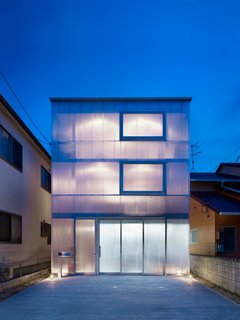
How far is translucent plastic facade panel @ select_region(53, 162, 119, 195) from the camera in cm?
1764

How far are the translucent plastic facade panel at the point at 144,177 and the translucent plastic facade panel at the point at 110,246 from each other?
1775mm

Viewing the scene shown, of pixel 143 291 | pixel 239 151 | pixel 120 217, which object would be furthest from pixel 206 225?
pixel 239 151

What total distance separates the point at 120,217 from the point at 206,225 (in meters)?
5.38

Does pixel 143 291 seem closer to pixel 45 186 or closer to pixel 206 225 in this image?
pixel 206 225

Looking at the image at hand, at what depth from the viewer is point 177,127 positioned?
1789 centimetres

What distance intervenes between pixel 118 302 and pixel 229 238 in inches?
413

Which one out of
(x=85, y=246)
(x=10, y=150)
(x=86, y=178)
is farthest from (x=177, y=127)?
(x=10, y=150)

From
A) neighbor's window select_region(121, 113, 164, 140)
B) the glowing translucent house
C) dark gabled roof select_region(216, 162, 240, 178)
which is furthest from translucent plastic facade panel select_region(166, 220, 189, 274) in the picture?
dark gabled roof select_region(216, 162, 240, 178)

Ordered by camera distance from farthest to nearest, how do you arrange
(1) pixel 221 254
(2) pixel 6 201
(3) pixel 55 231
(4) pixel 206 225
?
(4) pixel 206 225
(1) pixel 221 254
(3) pixel 55 231
(2) pixel 6 201

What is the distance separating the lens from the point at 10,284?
44.8ft

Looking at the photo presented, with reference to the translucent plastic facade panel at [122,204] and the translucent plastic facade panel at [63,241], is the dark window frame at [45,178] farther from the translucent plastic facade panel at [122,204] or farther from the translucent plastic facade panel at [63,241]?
the translucent plastic facade panel at [63,241]

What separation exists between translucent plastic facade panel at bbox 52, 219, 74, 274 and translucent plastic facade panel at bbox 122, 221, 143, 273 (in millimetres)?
2190

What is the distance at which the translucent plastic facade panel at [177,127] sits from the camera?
1786cm

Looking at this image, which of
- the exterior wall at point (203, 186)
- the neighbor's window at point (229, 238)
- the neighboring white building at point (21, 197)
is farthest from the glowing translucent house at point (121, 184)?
the exterior wall at point (203, 186)
